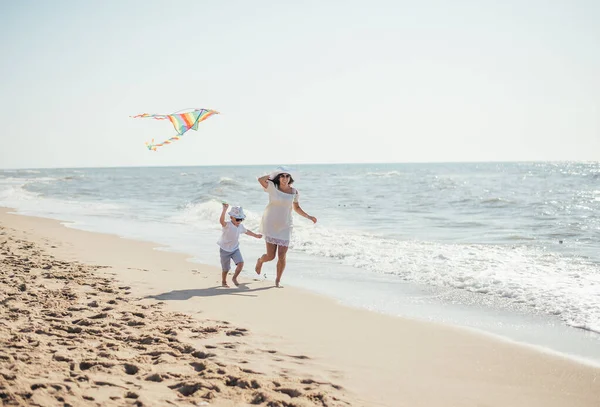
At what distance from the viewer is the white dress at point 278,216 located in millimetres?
7070

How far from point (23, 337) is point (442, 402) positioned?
3196mm

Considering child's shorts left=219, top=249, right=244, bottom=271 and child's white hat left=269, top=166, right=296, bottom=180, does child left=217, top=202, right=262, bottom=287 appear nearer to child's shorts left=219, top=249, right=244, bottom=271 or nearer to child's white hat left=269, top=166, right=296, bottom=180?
child's shorts left=219, top=249, right=244, bottom=271

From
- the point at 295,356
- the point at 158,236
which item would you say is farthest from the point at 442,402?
the point at 158,236

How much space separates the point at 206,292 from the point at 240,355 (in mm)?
2550

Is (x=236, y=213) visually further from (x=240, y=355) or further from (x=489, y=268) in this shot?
(x=489, y=268)

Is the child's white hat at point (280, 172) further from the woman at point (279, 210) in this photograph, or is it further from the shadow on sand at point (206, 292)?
the shadow on sand at point (206, 292)

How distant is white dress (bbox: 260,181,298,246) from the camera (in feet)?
23.2

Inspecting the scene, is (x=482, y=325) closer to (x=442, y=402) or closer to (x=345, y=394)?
(x=442, y=402)

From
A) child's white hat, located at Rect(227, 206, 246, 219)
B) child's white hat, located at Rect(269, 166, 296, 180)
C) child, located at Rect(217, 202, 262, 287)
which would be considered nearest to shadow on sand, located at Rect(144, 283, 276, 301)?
child, located at Rect(217, 202, 262, 287)

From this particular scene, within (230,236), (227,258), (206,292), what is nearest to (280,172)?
(230,236)

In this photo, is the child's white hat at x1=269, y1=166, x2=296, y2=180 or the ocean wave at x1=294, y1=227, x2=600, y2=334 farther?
the child's white hat at x1=269, y1=166, x2=296, y2=180

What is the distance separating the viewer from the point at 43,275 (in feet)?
22.1

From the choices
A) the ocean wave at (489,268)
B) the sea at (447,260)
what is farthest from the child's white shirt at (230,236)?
the ocean wave at (489,268)

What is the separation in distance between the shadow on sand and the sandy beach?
25 mm
